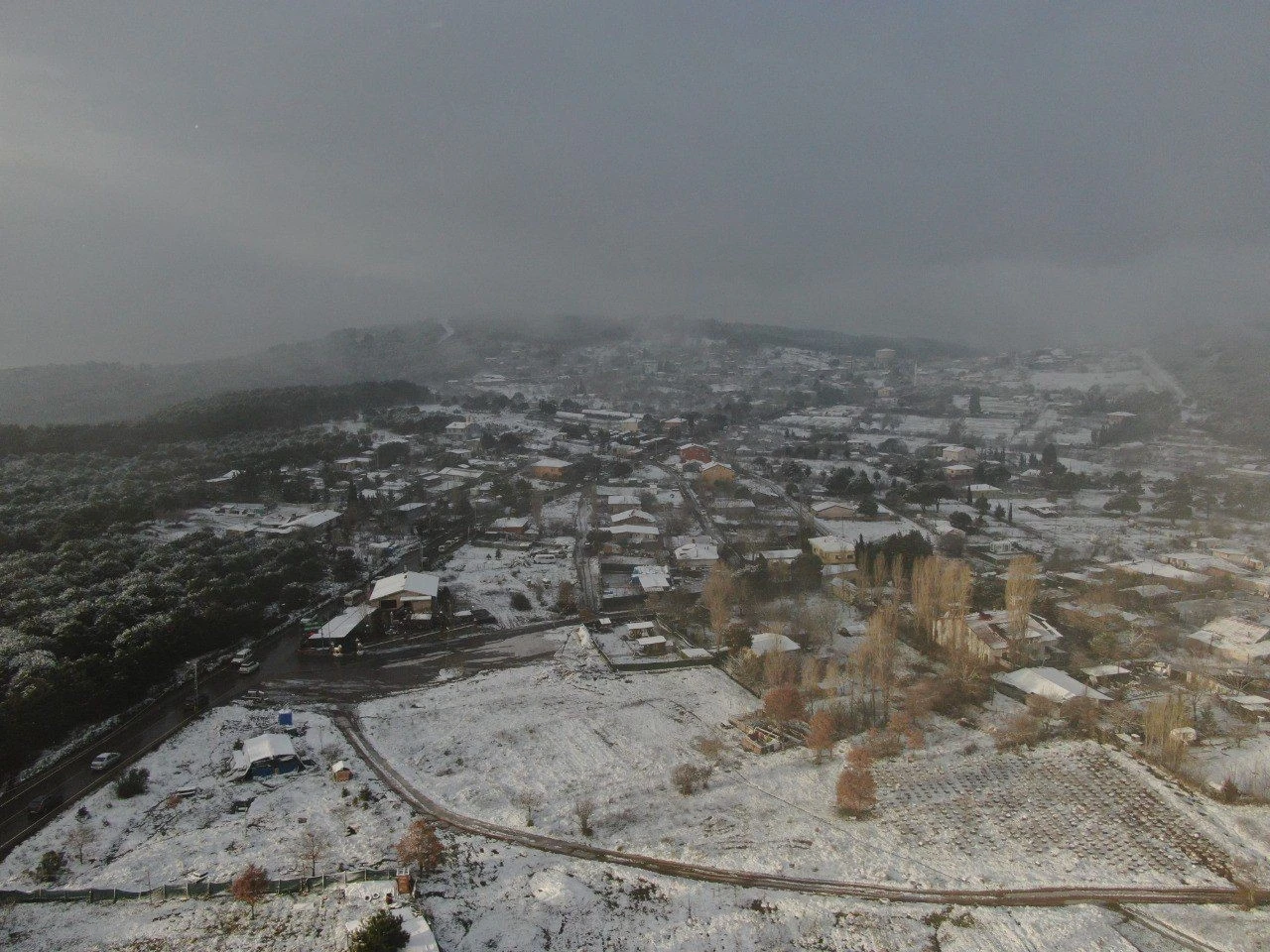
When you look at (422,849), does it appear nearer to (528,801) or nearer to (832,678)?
(528,801)

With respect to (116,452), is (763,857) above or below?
below

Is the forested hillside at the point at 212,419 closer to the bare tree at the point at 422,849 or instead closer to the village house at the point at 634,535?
the village house at the point at 634,535

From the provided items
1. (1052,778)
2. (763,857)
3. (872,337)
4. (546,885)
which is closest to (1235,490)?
(1052,778)

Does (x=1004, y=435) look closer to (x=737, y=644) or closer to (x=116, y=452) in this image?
(x=737, y=644)

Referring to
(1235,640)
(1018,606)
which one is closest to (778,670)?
(1018,606)

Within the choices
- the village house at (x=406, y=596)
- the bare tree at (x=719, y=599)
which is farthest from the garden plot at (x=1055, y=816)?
the village house at (x=406, y=596)

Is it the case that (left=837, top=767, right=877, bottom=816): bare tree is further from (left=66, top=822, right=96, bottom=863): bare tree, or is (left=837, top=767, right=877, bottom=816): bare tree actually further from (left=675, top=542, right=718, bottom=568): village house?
(left=675, top=542, right=718, bottom=568): village house
